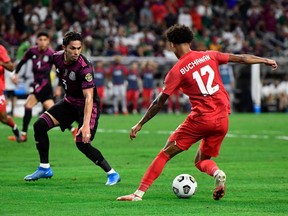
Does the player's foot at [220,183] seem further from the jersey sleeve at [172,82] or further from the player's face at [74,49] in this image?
the player's face at [74,49]

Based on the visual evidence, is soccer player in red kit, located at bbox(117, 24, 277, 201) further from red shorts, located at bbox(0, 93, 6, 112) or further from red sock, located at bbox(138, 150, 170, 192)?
red shorts, located at bbox(0, 93, 6, 112)

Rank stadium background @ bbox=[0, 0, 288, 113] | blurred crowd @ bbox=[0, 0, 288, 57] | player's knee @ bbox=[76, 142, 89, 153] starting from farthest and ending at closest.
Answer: stadium background @ bbox=[0, 0, 288, 113] < blurred crowd @ bbox=[0, 0, 288, 57] < player's knee @ bbox=[76, 142, 89, 153]

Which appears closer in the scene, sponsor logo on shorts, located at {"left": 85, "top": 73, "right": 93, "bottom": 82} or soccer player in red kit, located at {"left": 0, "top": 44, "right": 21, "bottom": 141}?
sponsor logo on shorts, located at {"left": 85, "top": 73, "right": 93, "bottom": 82}

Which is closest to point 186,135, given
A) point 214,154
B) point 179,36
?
point 214,154

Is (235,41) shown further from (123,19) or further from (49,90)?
(49,90)

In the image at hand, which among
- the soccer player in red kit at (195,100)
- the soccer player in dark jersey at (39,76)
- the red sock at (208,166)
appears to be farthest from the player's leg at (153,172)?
the soccer player in dark jersey at (39,76)

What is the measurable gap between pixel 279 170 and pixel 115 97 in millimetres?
22073

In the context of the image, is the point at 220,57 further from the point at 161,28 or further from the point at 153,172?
the point at 161,28

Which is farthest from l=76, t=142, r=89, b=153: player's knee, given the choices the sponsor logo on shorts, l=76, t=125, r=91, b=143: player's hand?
the sponsor logo on shorts

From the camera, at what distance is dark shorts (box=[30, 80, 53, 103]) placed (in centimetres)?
2139

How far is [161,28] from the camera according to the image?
130 ft

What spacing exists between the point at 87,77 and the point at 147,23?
27.0 metres

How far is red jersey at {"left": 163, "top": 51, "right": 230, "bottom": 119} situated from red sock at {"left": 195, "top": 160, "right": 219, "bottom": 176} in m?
0.63

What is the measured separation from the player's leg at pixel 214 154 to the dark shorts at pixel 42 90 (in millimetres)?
10107
